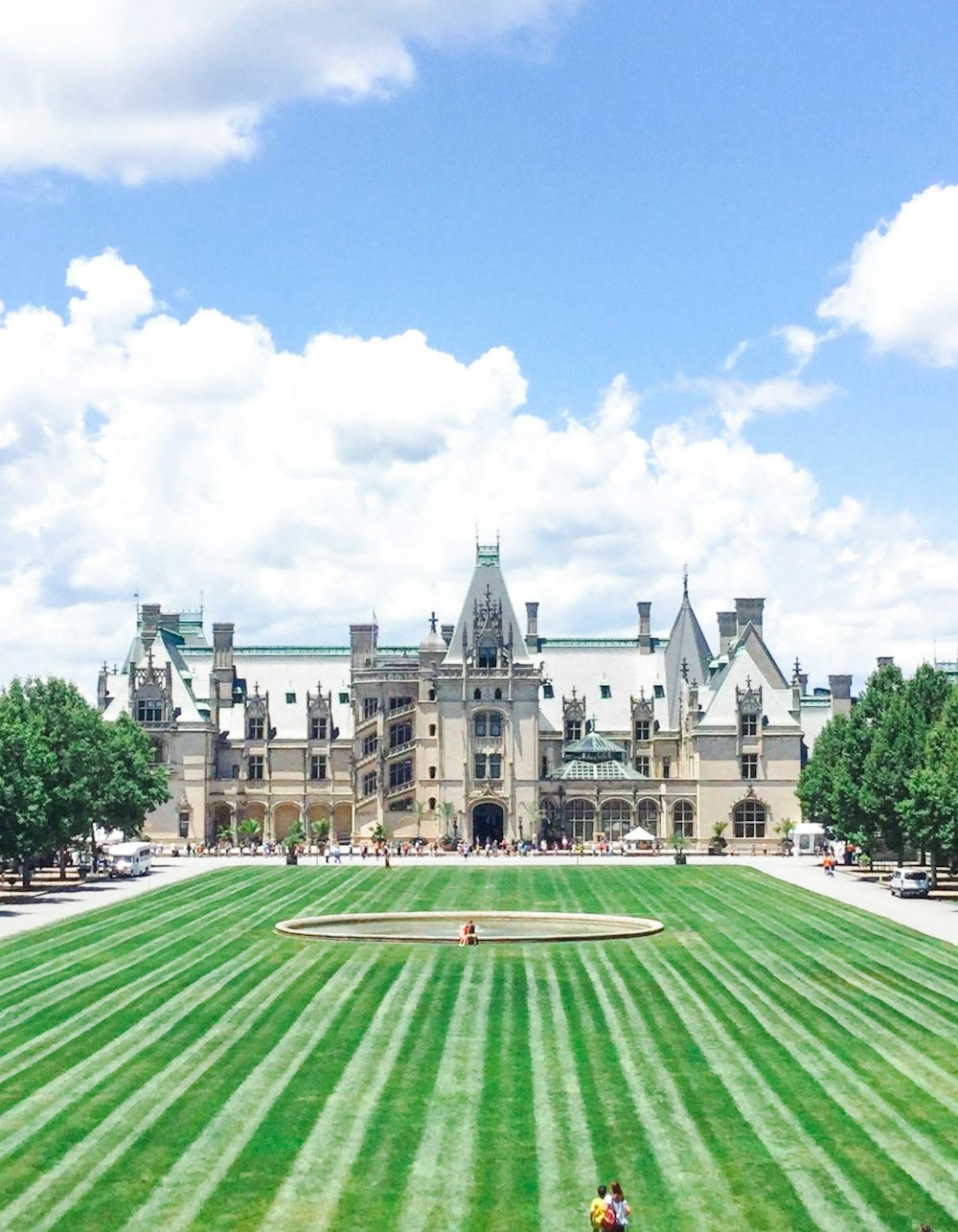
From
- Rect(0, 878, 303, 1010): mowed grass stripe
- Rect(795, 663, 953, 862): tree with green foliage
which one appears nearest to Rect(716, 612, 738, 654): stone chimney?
Rect(795, 663, 953, 862): tree with green foliage

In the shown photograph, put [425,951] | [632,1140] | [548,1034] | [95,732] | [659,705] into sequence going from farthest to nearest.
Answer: [659,705] → [95,732] → [425,951] → [548,1034] → [632,1140]

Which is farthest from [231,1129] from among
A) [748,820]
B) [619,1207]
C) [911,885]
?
[748,820]

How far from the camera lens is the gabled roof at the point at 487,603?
445 feet

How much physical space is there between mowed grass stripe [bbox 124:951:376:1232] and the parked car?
4144cm

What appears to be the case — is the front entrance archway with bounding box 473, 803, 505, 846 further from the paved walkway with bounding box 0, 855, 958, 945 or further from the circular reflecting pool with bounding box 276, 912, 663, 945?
the circular reflecting pool with bounding box 276, 912, 663, 945

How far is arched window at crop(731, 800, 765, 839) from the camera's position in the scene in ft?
441

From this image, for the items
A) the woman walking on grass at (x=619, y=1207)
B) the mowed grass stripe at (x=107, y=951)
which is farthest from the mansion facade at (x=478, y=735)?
the woman walking on grass at (x=619, y=1207)

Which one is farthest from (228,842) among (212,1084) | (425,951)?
(212,1084)

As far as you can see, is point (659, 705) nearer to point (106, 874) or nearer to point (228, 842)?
point (228, 842)

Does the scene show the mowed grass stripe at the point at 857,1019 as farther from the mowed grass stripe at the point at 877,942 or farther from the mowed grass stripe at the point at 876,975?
the mowed grass stripe at the point at 877,942

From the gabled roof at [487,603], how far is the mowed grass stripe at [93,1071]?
85637 millimetres

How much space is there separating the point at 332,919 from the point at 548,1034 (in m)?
27.3

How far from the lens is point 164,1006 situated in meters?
44.7

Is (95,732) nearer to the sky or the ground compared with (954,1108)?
nearer to the sky
